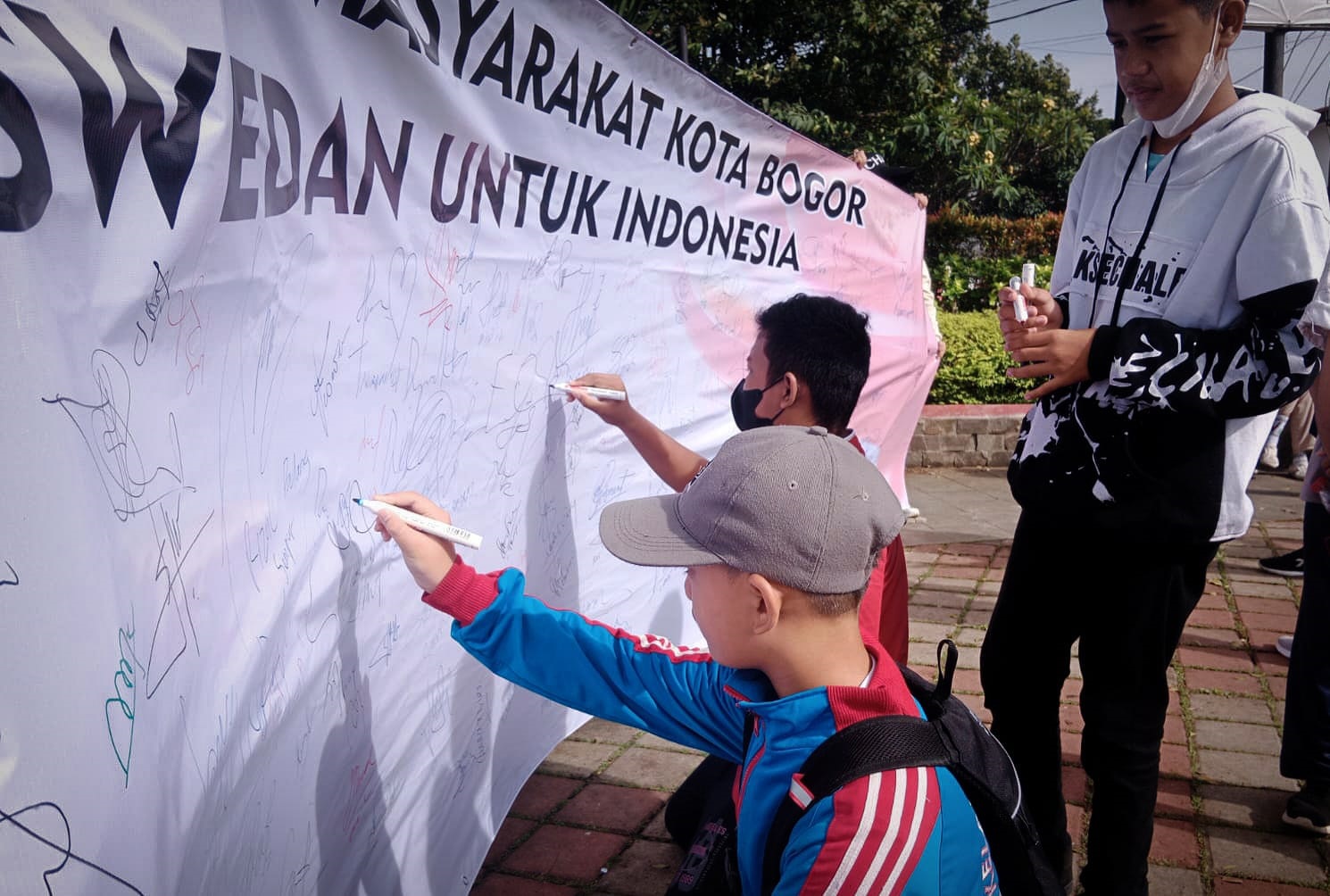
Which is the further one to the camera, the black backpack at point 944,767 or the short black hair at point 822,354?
the short black hair at point 822,354

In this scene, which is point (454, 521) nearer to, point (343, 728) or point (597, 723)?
point (343, 728)

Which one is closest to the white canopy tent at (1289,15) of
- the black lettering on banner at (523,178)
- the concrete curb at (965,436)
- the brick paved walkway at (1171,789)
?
the concrete curb at (965,436)

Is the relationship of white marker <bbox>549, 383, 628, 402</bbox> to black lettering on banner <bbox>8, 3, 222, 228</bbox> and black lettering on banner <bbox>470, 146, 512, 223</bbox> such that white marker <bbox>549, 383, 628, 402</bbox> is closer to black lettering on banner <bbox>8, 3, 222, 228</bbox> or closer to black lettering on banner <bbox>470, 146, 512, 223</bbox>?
black lettering on banner <bbox>470, 146, 512, 223</bbox>

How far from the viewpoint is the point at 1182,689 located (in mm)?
3621


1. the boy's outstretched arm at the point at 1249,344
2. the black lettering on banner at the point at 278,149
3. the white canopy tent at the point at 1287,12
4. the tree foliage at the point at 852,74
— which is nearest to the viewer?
the black lettering on banner at the point at 278,149

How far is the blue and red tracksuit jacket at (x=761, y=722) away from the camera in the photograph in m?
1.19

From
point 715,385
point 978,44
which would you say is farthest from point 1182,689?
point 978,44

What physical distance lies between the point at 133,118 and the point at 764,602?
0.95 m

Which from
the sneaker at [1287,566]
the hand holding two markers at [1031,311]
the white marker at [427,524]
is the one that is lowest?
the sneaker at [1287,566]

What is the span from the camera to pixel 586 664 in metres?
1.69

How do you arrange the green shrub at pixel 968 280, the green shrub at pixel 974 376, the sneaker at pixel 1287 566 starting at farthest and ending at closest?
the green shrub at pixel 968 280 < the green shrub at pixel 974 376 < the sneaker at pixel 1287 566

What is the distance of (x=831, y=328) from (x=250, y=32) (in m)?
1.30

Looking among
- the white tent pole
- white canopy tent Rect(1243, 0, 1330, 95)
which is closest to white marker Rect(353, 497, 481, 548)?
white canopy tent Rect(1243, 0, 1330, 95)

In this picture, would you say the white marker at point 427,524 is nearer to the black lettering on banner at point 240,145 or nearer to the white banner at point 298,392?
the white banner at point 298,392
